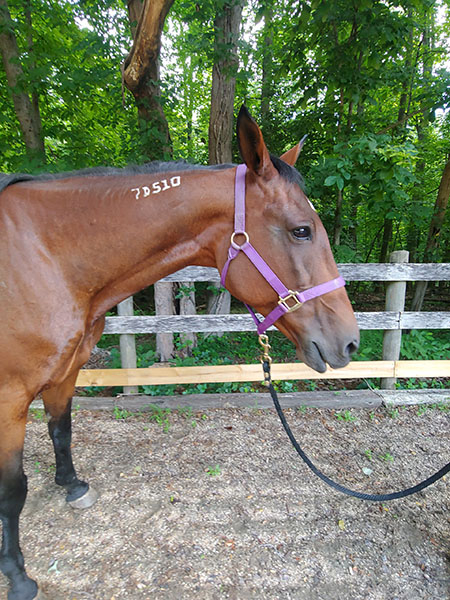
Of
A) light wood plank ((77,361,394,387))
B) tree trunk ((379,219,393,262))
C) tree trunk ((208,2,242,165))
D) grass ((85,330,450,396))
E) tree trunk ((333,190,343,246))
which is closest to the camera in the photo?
light wood plank ((77,361,394,387))

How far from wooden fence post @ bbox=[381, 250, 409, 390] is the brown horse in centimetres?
237

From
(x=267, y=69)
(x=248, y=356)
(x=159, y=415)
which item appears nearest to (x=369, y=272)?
(x=248, y=356)

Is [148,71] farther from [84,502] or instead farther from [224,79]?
[84,502]

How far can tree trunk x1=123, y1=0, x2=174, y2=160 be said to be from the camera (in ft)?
9.73

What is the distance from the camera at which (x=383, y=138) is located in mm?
3361

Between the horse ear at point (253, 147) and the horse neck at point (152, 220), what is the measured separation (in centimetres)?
14

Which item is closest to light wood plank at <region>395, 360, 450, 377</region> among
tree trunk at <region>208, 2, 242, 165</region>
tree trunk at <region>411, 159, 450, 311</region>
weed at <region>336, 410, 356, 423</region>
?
weed at <region>336, 410, 356, 423</region>

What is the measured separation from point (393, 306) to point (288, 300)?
2582 mm

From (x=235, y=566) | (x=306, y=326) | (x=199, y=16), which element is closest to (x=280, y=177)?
(x=306, y=326)

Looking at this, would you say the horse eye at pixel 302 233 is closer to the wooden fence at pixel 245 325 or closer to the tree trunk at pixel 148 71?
the wooden fence at pixel 245 325

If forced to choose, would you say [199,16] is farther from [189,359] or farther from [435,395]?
[435,395]

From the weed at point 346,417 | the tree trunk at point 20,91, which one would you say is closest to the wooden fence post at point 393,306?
the weed at point 346,417

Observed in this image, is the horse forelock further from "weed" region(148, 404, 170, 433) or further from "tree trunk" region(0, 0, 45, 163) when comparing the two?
"tree trunk" region(0, 0, 45, 163)

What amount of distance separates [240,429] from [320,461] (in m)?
0.79
